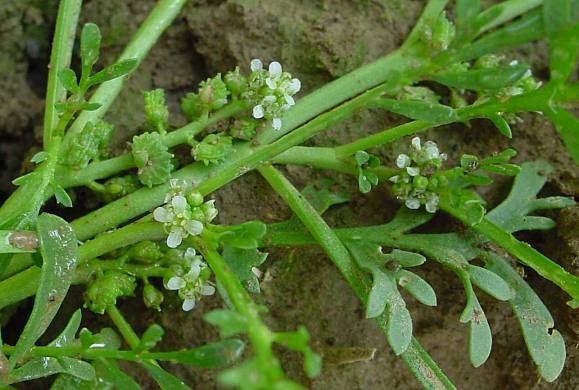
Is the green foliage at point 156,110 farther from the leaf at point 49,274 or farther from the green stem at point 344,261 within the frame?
the leaf at point 49,274

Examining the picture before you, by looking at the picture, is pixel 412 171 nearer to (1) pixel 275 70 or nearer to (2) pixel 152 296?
(1) pixel 275 70

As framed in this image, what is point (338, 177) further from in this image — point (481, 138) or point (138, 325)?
point (138, 325)

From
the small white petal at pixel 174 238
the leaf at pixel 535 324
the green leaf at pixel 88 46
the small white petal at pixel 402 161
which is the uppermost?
the green leaf at pixel 88 46

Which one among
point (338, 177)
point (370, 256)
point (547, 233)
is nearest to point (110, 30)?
point (338, 177)

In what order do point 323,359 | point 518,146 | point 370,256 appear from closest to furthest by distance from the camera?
point 370,256
point 323,359
point 518,146

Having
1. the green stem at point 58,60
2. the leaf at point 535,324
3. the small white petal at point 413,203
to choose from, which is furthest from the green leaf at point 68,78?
the leaf at point 535,324
